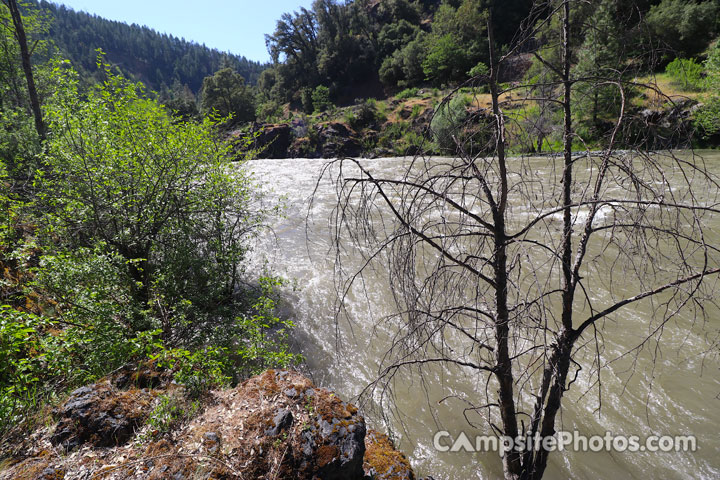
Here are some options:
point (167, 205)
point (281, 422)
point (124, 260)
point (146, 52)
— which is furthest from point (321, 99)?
point (146, 52)

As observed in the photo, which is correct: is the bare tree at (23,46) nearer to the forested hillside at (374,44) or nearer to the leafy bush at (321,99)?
the forested hillside at (374,44)

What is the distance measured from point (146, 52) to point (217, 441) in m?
205

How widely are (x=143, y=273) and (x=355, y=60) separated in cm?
5857

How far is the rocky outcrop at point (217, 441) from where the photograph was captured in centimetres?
221

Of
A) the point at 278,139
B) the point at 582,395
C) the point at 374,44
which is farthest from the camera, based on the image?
the point at 374,44

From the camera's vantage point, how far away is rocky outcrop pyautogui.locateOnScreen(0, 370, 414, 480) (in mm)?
2205

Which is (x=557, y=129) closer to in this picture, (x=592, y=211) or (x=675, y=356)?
(x=592, y=211)

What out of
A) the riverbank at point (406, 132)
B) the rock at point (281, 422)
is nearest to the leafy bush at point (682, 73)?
the riverbank at point (406, 132)

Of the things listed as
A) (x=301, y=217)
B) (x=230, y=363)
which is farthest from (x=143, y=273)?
(x=301, y=217)

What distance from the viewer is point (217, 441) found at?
2.41 metres

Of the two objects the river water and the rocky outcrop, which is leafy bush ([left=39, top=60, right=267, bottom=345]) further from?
the river water

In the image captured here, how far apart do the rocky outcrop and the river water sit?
0.55 metres

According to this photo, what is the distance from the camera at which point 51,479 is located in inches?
84.1

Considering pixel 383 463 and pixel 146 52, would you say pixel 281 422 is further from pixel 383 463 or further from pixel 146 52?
pixel 146 52
